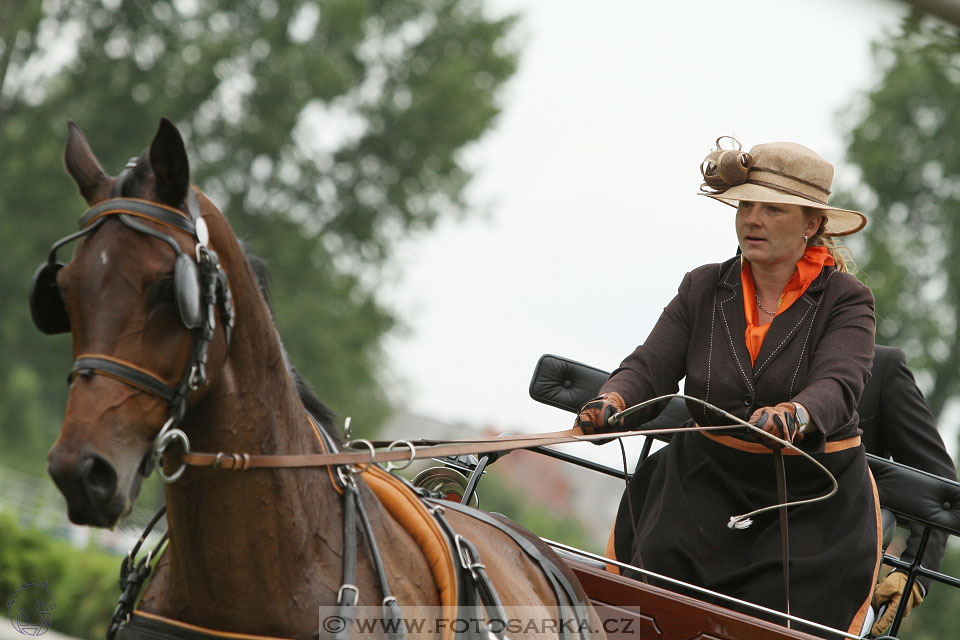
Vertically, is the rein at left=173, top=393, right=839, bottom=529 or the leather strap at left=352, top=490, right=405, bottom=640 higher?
the rein at left=173, top=393, right=839, bottom=529

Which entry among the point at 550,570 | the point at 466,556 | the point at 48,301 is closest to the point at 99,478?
the point at 48,301

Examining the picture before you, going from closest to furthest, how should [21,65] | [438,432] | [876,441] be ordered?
[876,441]
[21,65]
[438,432]

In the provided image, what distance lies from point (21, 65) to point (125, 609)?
1846 centimetres

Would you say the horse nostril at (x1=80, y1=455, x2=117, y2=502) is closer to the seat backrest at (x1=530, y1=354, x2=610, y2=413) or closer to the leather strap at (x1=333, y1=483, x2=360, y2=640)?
the leather strap at (x1=333, y1=483, x2=360, y2=640)

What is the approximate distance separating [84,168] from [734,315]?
2.20 metres

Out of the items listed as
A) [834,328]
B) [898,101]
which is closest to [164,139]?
[834,328]

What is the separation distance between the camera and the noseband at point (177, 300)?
2.18 m

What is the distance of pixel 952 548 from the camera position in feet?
58.1

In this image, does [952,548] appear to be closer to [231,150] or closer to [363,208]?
[363,208]

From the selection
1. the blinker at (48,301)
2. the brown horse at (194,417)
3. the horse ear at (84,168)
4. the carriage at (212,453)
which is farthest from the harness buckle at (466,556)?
the horse ear at (84,168)

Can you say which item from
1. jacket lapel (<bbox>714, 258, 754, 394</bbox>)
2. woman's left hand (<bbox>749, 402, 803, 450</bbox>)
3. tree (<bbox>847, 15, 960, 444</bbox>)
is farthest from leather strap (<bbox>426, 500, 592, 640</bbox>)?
tree (<bbox>847, 15, 960, 444</bbox>)

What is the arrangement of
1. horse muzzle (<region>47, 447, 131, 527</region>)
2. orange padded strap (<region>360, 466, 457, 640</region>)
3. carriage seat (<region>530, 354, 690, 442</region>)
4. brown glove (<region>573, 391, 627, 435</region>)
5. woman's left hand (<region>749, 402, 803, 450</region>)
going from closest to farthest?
horse muzzle (<region>47, 447, 131, 527</region>), orange padded strap (<region>360, 466, 457, 640</region>), woman's left hand (<region>749, 402, 803, 450</region>), brown glove (<region>573, 391, 627, 435</region>), carriage seat (<region>530, 354, 690, 442</region>)

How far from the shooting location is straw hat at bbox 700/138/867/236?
11.9 feet

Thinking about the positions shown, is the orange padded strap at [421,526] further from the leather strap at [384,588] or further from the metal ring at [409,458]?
the leather strap at [384,588]
